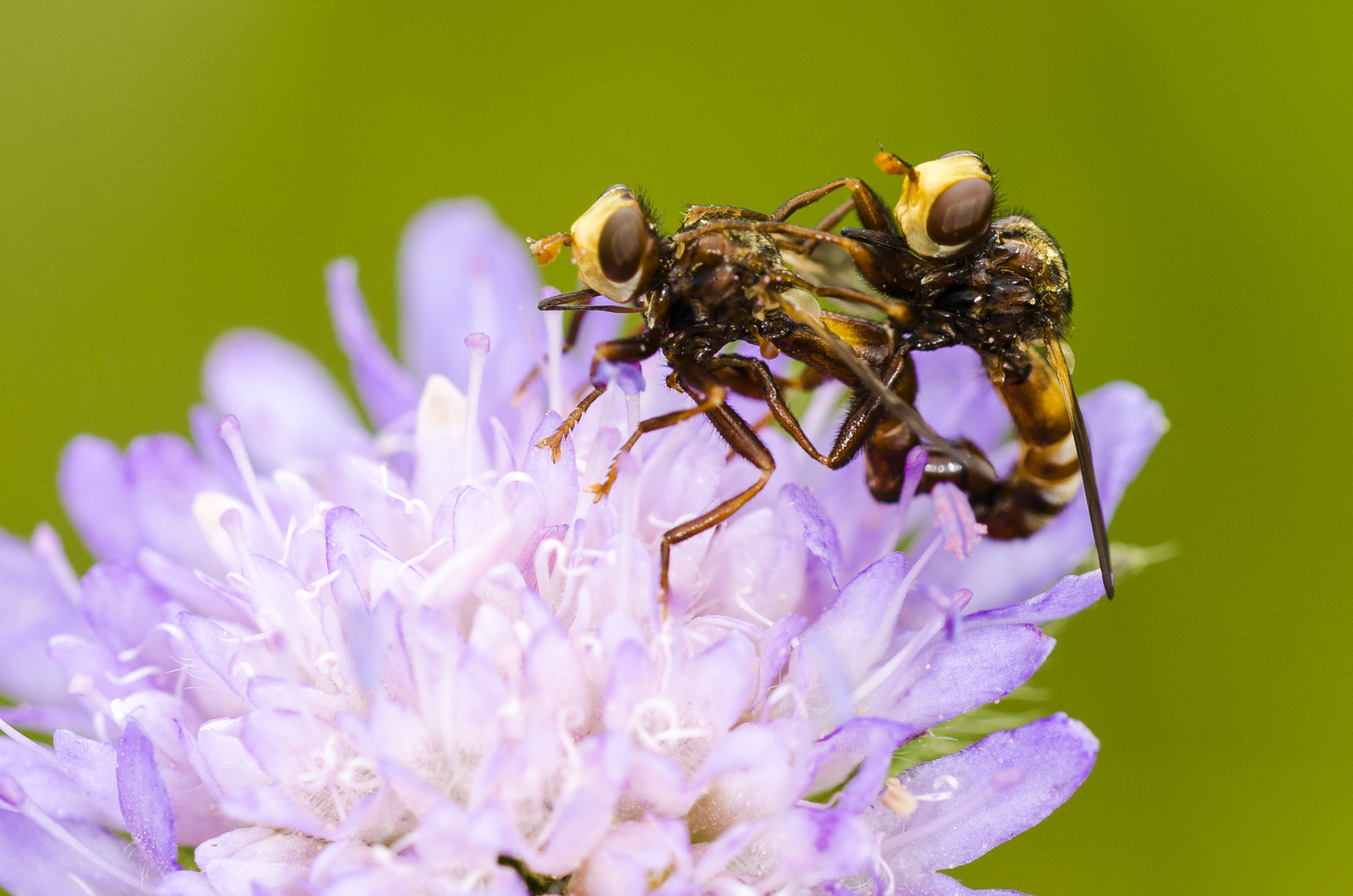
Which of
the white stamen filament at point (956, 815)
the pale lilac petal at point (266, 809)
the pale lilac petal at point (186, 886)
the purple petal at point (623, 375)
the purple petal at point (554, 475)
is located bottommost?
the white stamen filament at point (956, 815)

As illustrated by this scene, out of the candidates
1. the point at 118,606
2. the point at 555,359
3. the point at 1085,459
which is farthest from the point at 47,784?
the point at 1085,459

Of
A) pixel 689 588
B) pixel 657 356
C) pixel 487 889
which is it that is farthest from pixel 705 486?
pixel 487 889

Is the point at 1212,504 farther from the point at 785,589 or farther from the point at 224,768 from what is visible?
the point at 224,768

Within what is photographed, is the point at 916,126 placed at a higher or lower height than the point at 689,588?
higher

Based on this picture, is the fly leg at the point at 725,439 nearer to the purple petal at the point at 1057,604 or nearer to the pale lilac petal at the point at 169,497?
the purple petal at the point at 1057,604

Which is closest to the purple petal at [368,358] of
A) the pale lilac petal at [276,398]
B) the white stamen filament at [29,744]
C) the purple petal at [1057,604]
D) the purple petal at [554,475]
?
the pale lilac petal at [276,398]

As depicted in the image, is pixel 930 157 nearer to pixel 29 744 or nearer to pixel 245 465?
pixel 245 465
